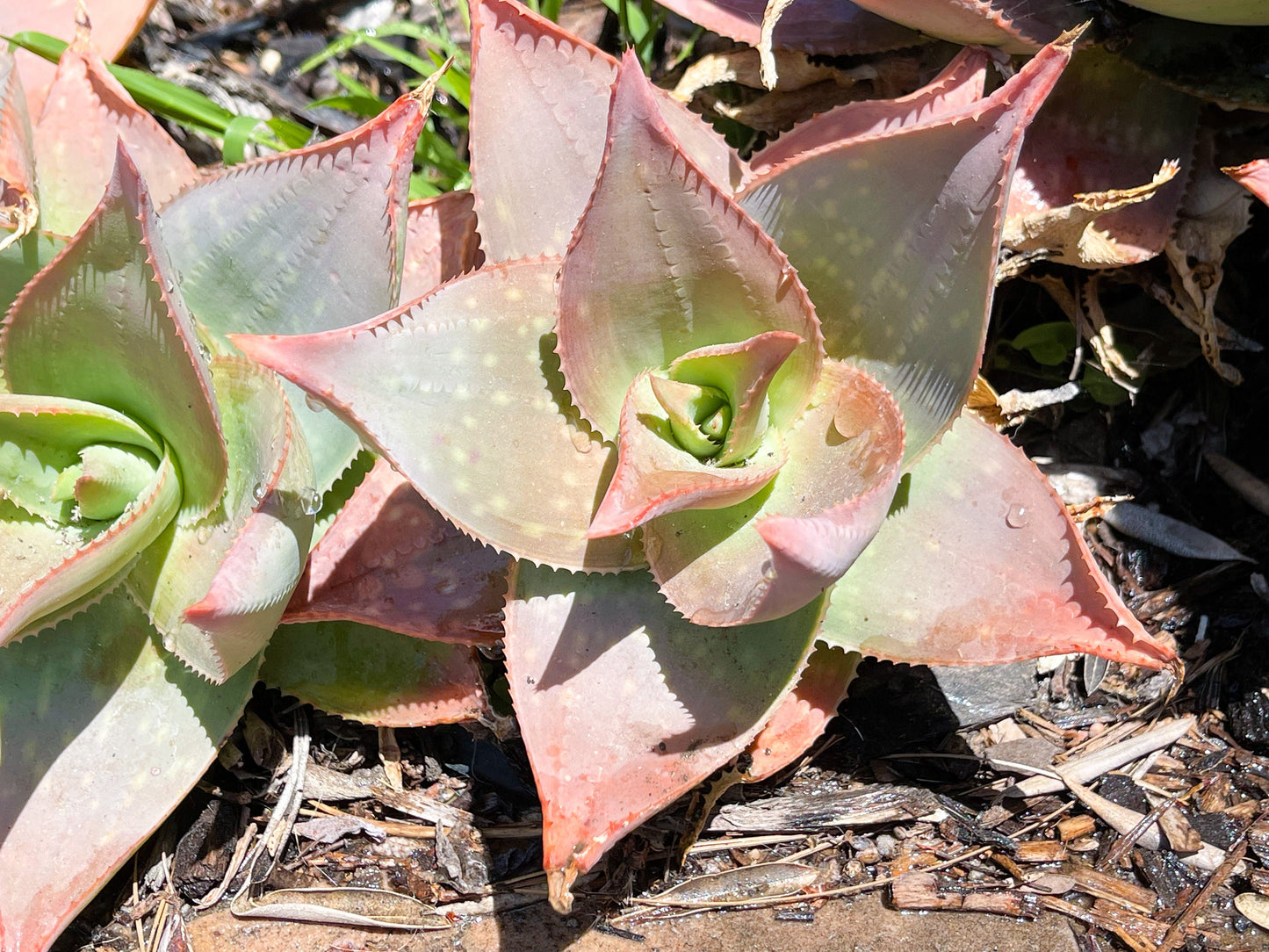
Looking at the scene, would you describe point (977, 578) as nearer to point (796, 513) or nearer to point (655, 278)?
point (796, 513)

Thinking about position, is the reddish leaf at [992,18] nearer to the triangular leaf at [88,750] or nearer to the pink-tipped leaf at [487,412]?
the pink-tipped leaf at [487,412]

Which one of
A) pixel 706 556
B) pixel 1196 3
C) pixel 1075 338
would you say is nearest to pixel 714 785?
pixel 706 556

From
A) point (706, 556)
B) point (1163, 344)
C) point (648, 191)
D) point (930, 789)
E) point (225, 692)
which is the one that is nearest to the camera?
point (648, 191)

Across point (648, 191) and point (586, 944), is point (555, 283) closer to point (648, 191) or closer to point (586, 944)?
point (648, 191)

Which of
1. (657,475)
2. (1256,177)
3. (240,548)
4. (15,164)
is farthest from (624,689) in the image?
(15,164)

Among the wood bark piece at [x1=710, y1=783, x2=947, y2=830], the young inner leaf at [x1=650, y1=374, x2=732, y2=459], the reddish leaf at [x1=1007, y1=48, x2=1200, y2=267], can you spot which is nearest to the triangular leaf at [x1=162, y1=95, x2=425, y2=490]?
the young inner leaf at [x1=650, y1=374, x2=732, y2=459]

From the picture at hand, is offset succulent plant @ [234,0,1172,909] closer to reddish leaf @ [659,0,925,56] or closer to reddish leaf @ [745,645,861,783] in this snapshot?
reddish leaf @ [745,645,861,783]
